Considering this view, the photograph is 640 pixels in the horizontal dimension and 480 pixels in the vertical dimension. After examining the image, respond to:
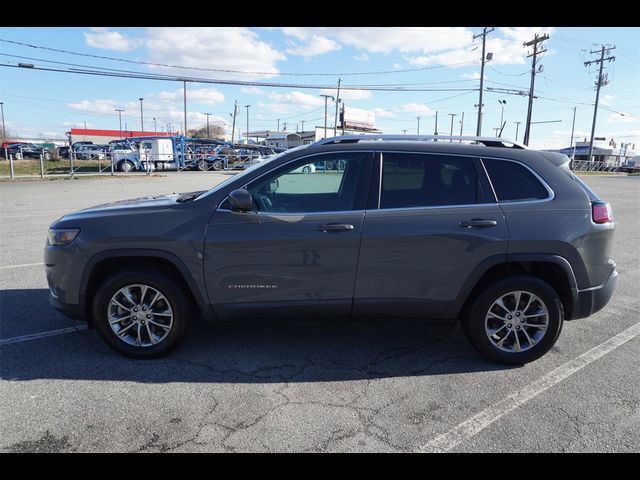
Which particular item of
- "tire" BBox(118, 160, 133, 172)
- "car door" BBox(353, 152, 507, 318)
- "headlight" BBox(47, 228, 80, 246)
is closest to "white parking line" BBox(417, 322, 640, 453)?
"car door" BBox(353, 152, 507, 318)

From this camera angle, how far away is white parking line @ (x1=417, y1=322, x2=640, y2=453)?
266 cm

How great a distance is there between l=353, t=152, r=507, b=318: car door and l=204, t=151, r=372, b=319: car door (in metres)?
0.14

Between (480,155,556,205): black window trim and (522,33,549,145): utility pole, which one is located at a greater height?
(522,33,549,145): utility pole

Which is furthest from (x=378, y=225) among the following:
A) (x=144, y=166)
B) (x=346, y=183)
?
(x=144, y=166)

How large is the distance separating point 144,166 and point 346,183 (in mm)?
31586

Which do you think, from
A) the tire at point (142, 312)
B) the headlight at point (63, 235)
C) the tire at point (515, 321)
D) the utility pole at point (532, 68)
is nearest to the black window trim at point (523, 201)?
the tire at point (515, 321)

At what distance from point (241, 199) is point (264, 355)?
4.37 ft

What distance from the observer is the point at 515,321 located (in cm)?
361

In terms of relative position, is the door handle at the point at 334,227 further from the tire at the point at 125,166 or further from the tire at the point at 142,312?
the tire at the point at 125,166

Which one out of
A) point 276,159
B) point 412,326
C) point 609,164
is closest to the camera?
point 276,159

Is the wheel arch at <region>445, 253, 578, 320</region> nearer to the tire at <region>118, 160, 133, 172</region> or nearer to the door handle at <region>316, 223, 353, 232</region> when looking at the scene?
the door handle at <region>316, 223, 353, 232</region>

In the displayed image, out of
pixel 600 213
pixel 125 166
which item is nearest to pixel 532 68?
pixel 125 166

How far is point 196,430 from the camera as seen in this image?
8.97ft

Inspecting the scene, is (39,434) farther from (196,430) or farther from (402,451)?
(402,451)
